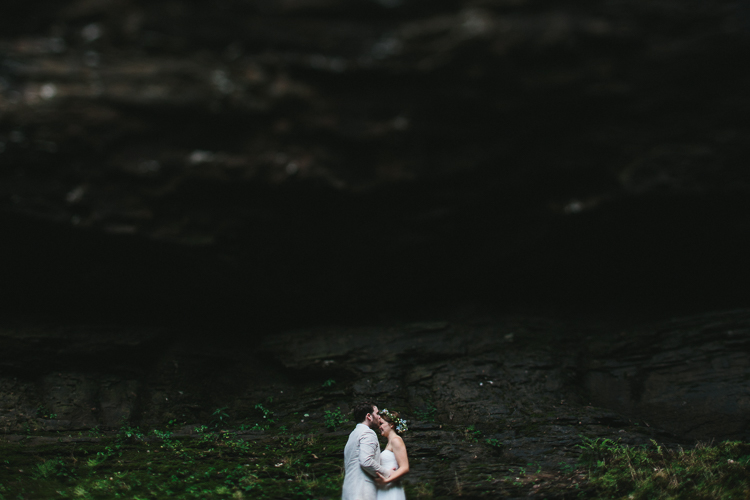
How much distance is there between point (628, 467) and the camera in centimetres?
621

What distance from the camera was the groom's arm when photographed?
5.25 metres

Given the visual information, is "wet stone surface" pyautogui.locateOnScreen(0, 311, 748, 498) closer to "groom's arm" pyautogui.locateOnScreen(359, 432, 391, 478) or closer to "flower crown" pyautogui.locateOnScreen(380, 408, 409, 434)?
"flower crown" pyautogui.locateOnScreen(380, 408, 409, 434)

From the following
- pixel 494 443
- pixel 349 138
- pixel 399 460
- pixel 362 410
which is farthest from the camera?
pixel 494 443

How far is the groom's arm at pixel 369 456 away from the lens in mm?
5254

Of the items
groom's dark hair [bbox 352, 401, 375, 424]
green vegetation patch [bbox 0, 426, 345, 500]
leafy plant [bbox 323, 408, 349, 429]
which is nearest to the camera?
groom's dark hair [bbox 352, 401, 375, 424]

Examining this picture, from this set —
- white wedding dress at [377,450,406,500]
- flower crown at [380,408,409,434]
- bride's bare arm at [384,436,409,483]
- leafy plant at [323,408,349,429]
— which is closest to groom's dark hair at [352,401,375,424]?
bride's bare arm at [384,436,409,483]

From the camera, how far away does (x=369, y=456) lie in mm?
5305

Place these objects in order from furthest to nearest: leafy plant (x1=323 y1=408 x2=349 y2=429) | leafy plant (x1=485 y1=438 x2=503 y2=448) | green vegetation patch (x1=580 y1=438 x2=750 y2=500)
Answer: leafy plant (x1=323 y1=408 x2=349 y2=429)
leafy plant (x1=485 y1=438 x2=503 y2=448)
green vegetation patch (x1=580 y1=438 x2=750 y2=500)

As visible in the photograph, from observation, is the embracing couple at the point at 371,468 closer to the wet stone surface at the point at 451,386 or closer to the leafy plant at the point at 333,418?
the wet stone surface at the point at 451,386

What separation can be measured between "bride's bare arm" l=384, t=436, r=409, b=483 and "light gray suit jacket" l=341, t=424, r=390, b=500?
86mm

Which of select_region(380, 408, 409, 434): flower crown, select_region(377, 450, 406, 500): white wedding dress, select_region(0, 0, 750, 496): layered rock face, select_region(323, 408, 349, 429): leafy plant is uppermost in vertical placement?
select_region(0, 0, 750, 496): layered rock face

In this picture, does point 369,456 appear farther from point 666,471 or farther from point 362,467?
point 666,471

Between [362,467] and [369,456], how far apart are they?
0.13 metres

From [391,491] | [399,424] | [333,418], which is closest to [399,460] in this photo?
[391,491]
